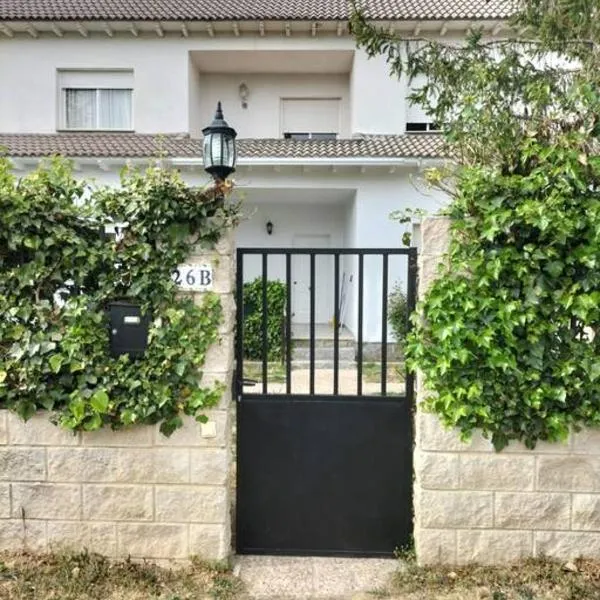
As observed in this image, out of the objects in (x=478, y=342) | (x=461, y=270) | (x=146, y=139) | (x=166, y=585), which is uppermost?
(x=146, y=139)

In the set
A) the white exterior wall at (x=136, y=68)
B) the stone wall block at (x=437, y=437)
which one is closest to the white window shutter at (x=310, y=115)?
the white exterior wall at (x=136, y=68)

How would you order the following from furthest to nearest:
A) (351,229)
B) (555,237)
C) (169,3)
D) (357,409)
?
1. (169,3)
2. (351,229)
3. (357,409)
4. (555,237)

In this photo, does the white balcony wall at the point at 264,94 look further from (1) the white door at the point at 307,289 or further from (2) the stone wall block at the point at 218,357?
(2) the stone wall block at the point at 218,357

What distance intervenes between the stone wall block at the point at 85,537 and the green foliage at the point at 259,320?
2808mm

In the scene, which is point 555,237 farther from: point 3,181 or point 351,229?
point 351,229

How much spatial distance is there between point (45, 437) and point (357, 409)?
2.07 meters

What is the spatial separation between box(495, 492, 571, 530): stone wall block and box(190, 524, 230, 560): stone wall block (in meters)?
1.80

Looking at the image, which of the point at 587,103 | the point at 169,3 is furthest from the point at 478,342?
the point at 169,3

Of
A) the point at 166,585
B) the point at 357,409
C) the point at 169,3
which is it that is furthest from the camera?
the point at 169,3

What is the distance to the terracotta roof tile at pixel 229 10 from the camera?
10.7m

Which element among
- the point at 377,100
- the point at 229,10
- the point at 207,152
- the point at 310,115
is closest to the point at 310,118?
the point at 310,115

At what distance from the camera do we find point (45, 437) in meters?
3.26

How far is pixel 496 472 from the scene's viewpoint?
3166 mm

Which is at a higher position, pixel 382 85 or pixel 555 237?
pixel 382 85
